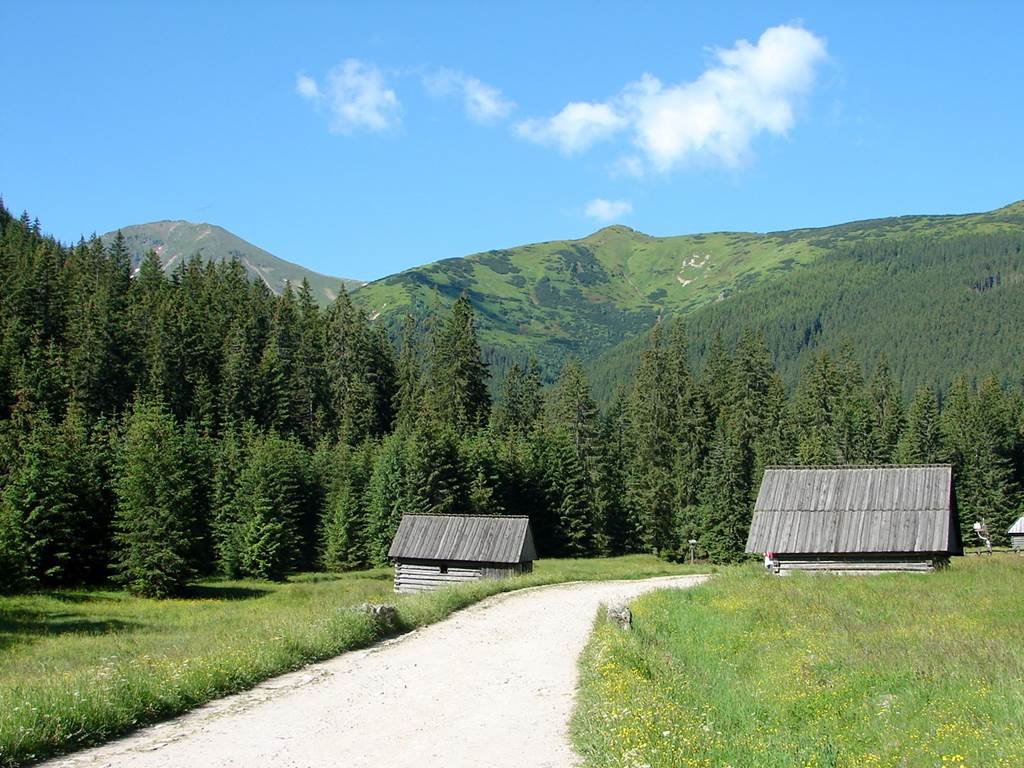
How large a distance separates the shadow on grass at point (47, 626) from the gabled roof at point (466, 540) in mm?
12814

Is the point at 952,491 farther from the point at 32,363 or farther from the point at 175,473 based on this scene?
the point at 32,363

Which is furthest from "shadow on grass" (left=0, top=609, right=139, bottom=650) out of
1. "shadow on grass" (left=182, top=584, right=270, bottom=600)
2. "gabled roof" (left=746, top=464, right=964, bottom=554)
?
"gabled roof" (left=746, top=464, right=964, bottom=554)

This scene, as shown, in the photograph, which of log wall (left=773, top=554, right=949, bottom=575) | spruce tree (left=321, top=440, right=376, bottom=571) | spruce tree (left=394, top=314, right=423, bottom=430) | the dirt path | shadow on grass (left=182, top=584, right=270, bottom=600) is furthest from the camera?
spruce tree (left=394, top=314, right=423, bottom=430)

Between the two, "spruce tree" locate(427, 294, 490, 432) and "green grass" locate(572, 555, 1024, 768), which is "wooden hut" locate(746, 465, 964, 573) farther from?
"spruce tree" locate(427, 294, 490, 432)

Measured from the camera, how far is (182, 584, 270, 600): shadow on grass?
55244 millimetres

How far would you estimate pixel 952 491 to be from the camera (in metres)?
40.1

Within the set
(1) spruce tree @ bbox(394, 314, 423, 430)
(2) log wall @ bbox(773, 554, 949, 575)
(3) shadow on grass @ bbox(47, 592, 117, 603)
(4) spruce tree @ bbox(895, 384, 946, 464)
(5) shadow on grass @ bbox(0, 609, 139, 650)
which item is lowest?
(3) shadow on grass @ bbox(47, 592, 117, 603)

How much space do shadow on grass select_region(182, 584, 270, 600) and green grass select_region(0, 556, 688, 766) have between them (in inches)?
149

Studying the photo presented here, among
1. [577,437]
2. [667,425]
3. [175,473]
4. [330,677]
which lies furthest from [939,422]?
[330,677]

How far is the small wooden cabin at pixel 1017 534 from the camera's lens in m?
69.2

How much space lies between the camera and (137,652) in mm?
25453

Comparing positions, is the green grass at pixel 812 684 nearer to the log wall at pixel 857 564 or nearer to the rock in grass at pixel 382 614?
the rock in grass at pixel 382 614

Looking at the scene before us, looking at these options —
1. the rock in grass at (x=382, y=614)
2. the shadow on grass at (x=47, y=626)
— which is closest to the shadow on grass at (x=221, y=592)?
the shadow on grass at (x=47, y=626)

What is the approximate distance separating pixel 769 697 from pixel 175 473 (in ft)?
161
